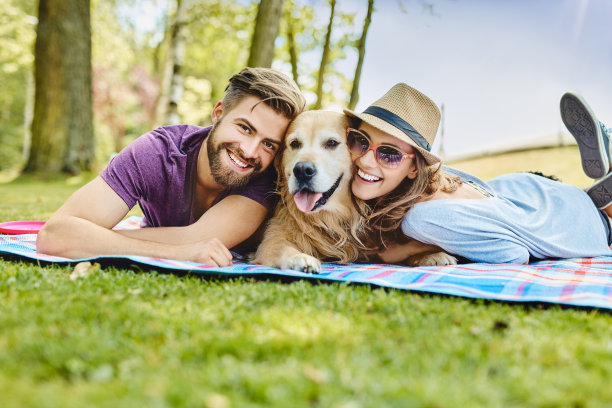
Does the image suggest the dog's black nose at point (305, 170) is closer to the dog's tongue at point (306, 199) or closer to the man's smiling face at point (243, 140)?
the dog's tongue at point (306, 199)

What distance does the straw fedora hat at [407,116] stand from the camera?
10.1 feet

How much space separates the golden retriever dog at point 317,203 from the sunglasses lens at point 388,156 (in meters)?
0.25

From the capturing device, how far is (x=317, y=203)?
322 cm

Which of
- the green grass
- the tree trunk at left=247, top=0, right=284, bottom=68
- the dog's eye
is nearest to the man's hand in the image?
the green grass

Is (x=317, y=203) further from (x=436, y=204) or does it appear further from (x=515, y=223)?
(x=515, y=223)

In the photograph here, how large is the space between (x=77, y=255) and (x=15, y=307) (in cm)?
100

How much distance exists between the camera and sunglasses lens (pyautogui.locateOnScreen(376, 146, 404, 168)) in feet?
10.3

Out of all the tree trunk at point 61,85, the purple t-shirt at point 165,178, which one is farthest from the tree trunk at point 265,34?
the tree trunk at point 61,85

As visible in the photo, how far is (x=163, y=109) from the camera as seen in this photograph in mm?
14266

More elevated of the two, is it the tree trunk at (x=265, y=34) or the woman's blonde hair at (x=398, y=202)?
the tree trunk at (x=265, y=34)

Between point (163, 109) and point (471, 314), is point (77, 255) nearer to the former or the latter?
point (471, 314)

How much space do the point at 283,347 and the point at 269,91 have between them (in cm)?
220

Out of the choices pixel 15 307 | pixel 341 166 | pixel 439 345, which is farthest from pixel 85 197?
pixel 439 345

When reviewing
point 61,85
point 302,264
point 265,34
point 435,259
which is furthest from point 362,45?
point 302,264
